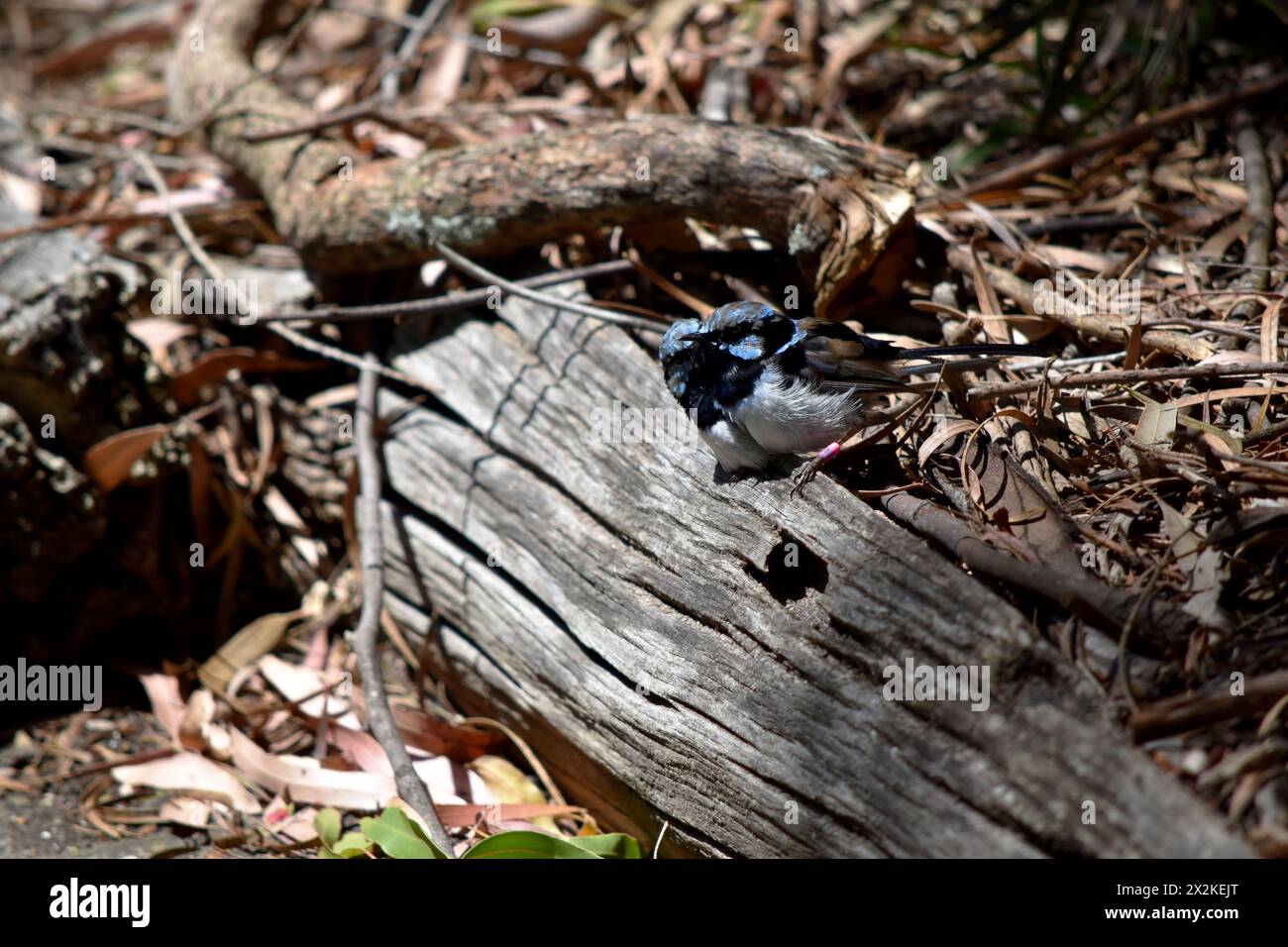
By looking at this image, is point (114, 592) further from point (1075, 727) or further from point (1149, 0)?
point (1149, 0)

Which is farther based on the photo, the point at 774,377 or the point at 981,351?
the point at 774,377

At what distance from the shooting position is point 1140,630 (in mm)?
2477

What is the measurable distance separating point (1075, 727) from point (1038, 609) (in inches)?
16.2

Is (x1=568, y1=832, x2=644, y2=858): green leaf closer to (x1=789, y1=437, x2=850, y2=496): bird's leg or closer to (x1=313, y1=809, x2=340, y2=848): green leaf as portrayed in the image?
(x1=313, y1=809, x2=340, y2=848): green leaf

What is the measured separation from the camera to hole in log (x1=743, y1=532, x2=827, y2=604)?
2903 mm

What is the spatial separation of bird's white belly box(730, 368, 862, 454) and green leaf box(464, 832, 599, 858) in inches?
52.7

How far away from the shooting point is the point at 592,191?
3.94m

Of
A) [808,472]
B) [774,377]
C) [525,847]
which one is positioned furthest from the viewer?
[774,377]

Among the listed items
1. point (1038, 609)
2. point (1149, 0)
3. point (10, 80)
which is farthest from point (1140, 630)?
point (10, 80)

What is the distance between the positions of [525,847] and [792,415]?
59.6 inches

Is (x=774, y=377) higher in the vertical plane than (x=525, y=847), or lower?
higher
